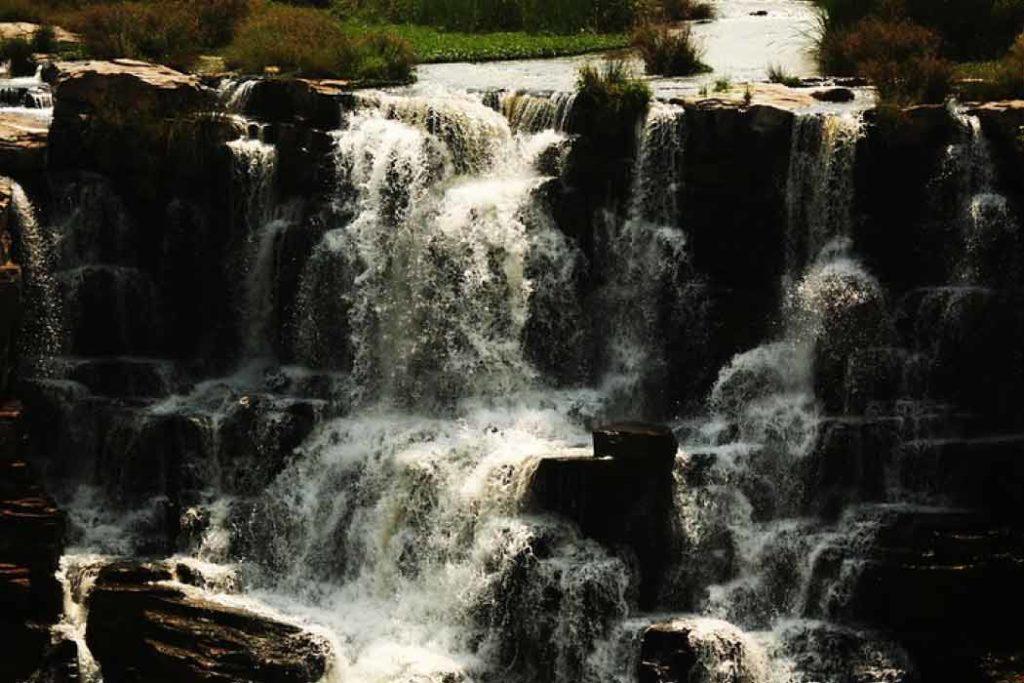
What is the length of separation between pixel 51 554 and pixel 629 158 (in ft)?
35.4

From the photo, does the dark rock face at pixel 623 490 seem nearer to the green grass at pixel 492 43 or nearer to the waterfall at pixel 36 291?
the waterfall at pixel 36 291

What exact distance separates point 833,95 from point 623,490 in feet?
30.0

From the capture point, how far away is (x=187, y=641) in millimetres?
26156

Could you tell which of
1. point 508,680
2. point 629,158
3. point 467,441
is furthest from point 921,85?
point 508,680

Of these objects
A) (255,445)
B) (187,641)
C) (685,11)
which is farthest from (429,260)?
(685,11)

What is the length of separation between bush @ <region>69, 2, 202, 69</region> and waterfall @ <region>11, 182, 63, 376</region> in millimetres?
6073

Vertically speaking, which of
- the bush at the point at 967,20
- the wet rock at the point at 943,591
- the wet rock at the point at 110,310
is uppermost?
the bush at the point at 967,20

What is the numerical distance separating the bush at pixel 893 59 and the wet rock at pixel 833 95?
513 millimetres

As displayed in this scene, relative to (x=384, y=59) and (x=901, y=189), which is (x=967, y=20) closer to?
(x=901, y=189)

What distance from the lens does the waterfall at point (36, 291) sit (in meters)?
31.3

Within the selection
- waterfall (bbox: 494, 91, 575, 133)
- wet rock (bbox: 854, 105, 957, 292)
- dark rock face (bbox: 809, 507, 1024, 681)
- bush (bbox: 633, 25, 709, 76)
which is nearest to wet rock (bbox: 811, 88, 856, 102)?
wet rock (bbox: 854, 105, 957, 292)

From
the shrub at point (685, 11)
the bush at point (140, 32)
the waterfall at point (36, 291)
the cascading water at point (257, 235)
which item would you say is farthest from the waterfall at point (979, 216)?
the bush at point (140, 32)

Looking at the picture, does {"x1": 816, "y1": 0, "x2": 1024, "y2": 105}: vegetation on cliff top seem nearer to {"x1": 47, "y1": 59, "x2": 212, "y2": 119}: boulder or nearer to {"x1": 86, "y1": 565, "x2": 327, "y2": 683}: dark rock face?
{"x1": 47, "y1": 59, "x2": 212, "y2": 119}: boulder

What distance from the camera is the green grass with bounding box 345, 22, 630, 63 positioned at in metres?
40.1
